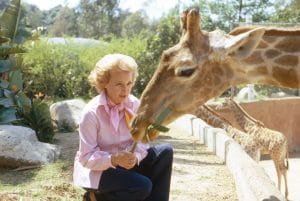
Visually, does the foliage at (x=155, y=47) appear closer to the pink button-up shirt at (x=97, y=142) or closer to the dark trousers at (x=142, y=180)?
the dark trousers at (x=142, y=180)

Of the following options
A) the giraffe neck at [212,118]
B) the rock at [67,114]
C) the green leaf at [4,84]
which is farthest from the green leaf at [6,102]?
the giraffe neck at [212,118]

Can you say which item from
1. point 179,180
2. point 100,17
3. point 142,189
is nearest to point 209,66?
point 142,189

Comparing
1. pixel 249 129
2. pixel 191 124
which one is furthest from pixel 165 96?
pixel 191 124

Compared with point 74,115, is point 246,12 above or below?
above

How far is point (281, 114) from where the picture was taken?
13.1 m

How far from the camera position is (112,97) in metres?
3.55

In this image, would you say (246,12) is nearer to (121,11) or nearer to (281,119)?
(281,119)

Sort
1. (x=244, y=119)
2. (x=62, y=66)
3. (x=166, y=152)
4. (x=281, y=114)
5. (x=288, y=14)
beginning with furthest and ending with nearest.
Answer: (x=288, y=14) → (x=62, y=66) → (x=281, y=114) → (x=244, y=119) → (x=166, y=152)

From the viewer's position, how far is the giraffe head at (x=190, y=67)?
390cm

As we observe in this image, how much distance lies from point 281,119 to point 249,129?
17.1ft

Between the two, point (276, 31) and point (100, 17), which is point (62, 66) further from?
point (100, 17)

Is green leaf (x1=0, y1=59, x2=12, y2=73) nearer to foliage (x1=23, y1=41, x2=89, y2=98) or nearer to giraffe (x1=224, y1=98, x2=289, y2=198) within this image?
giraffe (x1=224, y1=98, x2=289, y2=198)

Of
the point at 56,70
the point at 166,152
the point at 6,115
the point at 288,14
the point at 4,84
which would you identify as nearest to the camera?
the point at 166,152

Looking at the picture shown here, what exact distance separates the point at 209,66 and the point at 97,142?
3.70ft
